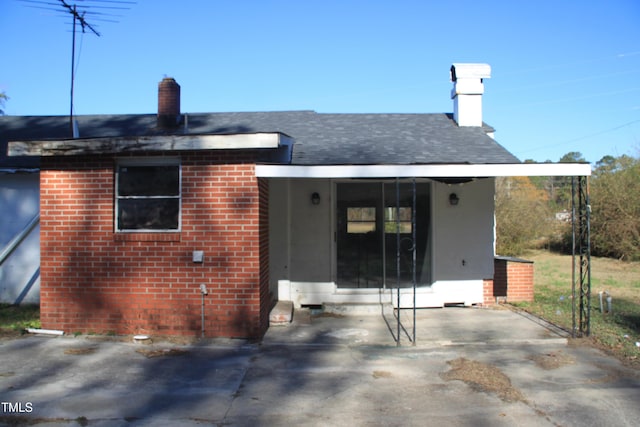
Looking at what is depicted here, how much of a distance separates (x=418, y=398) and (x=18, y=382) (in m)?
4.12

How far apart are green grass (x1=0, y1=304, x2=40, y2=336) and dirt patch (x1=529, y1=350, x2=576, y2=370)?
7007 mm

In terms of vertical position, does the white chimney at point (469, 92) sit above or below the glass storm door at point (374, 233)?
above

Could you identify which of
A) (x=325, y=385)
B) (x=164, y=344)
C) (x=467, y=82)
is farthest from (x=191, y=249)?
(x=467, y=82)

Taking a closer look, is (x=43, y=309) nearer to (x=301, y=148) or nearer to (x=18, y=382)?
(x=18, y=382)

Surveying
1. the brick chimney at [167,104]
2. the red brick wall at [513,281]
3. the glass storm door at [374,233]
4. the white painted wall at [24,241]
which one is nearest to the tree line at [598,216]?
the red brick wall at [513,281]

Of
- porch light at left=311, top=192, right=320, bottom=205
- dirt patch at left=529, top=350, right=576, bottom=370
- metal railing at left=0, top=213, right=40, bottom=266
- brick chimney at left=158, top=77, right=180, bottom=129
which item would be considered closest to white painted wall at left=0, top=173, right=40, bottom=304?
metal railing at left=0, top=213, right=40, bottom=266

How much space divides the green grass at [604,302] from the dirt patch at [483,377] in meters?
1.90

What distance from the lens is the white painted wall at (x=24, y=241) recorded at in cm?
917

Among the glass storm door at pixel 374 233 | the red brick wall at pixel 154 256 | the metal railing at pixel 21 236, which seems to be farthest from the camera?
the glass storm door at pixel 374 233

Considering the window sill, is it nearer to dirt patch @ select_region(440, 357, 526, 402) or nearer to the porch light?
the porch light

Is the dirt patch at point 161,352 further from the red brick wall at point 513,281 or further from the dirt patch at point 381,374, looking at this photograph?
the red brick wall at point 513,281

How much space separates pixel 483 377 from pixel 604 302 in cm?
575

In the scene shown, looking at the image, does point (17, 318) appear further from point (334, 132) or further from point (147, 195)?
point (334, 132)

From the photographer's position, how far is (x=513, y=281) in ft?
31.5
